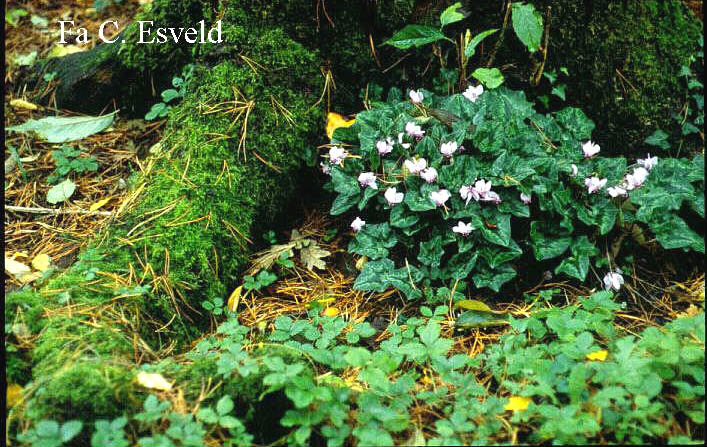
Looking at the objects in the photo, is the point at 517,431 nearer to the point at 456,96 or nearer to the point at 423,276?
the point at 423,276

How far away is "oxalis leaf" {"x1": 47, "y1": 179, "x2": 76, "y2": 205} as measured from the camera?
3.37m

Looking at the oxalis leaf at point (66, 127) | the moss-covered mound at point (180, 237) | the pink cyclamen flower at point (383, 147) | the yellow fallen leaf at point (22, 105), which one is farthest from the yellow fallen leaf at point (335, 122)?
the yellow fallen leaf at point (22, 105)

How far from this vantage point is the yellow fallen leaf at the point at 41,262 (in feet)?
Answer: 9.43

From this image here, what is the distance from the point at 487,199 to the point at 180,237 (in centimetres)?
140

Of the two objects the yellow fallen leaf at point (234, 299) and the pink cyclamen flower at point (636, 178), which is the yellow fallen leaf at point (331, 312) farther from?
the pink cyclamen flower at point (636, 178)

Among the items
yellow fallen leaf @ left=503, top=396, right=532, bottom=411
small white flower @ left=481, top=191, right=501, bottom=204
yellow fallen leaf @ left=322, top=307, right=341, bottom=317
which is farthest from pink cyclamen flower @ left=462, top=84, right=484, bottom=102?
yellow fallen leaf @ left=503, top=396, right=532, bottom=411

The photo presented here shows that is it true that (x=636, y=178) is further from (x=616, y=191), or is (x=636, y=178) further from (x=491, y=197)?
(x=491, y=197)

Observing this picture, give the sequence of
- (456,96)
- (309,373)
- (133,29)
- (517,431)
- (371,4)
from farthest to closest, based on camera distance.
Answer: (133,29) → (371,4) → (456,96) → (309,373) → (517,431)

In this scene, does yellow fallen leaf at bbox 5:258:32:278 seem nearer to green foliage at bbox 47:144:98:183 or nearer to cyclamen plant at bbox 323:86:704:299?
green foliage at bbox 47:144:98:183

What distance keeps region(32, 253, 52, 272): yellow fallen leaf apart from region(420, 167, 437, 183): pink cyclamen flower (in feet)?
6.04

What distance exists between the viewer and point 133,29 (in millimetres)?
3799

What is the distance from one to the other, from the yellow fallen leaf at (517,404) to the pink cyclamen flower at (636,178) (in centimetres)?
132

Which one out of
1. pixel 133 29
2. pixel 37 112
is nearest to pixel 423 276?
pixel 133 29

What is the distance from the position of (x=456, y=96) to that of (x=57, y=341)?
2.16 metres
